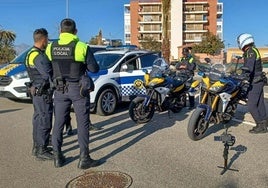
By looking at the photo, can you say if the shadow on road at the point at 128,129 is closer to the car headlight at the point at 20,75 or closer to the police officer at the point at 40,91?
the police officer at the point at 40,91

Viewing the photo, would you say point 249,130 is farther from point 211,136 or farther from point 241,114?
point 241,114

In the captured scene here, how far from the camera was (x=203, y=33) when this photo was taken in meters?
81.8

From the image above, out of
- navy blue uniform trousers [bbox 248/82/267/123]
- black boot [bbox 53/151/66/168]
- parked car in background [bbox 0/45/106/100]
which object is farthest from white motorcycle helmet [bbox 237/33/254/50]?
parked car in background [bbox 0/45/106/100]

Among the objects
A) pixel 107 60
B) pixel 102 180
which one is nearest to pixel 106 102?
pixel 107 60

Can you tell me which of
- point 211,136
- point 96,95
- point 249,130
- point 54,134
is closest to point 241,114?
point 249,130

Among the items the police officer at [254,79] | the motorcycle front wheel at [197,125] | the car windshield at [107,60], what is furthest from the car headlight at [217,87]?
the car windshield at [107,60]

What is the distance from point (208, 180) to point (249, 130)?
319cm

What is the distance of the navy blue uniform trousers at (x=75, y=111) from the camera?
505 centimetres

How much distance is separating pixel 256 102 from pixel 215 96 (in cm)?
98

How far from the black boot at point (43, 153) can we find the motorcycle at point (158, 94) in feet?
9.01

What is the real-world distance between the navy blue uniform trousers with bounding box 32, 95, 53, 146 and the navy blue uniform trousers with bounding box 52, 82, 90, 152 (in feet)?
1.65

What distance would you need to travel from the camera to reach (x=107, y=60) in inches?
400

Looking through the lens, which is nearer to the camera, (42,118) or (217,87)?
(42,118)

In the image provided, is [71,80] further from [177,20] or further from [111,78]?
[177,20]
